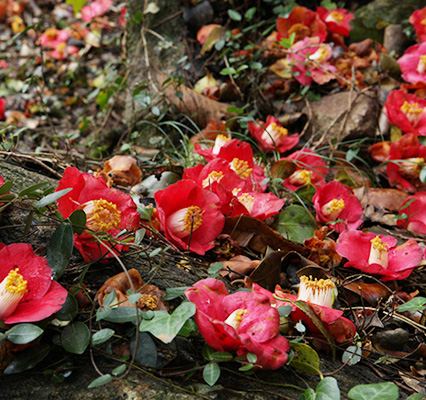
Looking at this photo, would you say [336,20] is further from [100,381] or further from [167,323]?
[100,381]

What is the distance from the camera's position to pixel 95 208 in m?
1.07

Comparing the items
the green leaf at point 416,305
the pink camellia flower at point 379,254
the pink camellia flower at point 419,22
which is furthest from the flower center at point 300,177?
the pink camellia flower at point 419,22

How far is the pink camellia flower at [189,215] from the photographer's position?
1.21 m

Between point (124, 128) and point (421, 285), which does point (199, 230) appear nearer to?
point (421, 285)

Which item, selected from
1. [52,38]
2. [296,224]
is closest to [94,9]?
[52,38]

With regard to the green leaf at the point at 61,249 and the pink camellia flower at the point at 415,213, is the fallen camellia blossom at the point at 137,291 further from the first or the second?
the pink camellia flower at the point at 415,213

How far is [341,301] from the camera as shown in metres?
1.32

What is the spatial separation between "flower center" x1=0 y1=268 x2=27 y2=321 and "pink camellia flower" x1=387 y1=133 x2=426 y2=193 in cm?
168

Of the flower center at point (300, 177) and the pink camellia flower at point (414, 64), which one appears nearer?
the flower center at point (300, 177)

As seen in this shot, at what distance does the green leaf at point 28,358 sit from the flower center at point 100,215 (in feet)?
1.08

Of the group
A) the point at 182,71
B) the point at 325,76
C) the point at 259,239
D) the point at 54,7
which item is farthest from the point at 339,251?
the point at 54,7

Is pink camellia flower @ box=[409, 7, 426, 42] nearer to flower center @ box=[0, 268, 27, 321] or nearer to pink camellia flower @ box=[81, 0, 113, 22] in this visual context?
flower center @ box=[0, 268, 27, 321]

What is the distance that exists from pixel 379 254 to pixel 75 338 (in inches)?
38.1

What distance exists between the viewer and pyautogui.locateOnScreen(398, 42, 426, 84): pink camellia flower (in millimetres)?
2330
